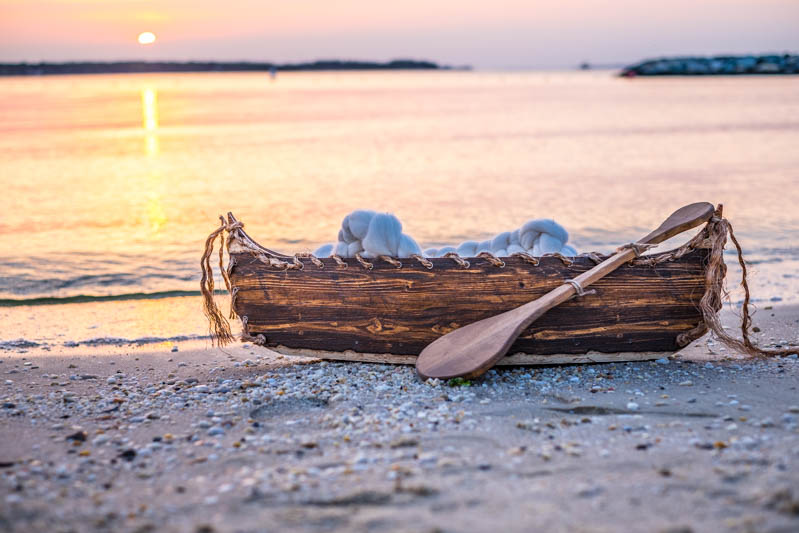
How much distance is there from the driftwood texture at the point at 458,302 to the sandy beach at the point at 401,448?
0.18m

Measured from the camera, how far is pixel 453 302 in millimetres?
4449

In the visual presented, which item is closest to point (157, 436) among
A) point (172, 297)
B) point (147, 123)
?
point (172, 297)

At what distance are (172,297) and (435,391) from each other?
14.3 ft

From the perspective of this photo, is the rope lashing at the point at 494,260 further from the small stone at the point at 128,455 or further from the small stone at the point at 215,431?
the small stone at the point at 128,455

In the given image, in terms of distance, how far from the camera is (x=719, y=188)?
15203 millimetres

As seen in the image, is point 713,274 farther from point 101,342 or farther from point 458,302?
point 101,342

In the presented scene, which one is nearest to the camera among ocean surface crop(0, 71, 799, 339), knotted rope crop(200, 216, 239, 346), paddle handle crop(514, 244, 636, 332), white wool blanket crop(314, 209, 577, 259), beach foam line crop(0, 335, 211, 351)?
paddle handle crop(514, 244, 636, 332)

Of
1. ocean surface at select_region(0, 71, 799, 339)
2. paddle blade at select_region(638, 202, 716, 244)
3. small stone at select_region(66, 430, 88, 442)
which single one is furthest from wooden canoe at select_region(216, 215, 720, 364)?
ocean surface at select_region(0, 71, 799, 339)

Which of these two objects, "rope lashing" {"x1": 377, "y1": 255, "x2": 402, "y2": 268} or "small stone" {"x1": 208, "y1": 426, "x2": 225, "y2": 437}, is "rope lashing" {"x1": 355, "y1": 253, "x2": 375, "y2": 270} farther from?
"small stone" {"x1": 208, "y1": 426, "x2": 225, "y2": 437}

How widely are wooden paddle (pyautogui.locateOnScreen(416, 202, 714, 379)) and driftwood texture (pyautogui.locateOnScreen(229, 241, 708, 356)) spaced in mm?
100

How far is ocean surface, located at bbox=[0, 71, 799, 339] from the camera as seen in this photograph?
925cm

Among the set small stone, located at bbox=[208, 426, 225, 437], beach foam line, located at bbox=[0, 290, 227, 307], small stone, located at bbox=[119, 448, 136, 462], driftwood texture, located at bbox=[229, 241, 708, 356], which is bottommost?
small stone, located at bbox=[119, 448, 136, 462]

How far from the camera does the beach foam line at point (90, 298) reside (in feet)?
24.6

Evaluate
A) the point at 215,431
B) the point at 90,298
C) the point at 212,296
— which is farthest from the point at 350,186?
the point at 215,431
